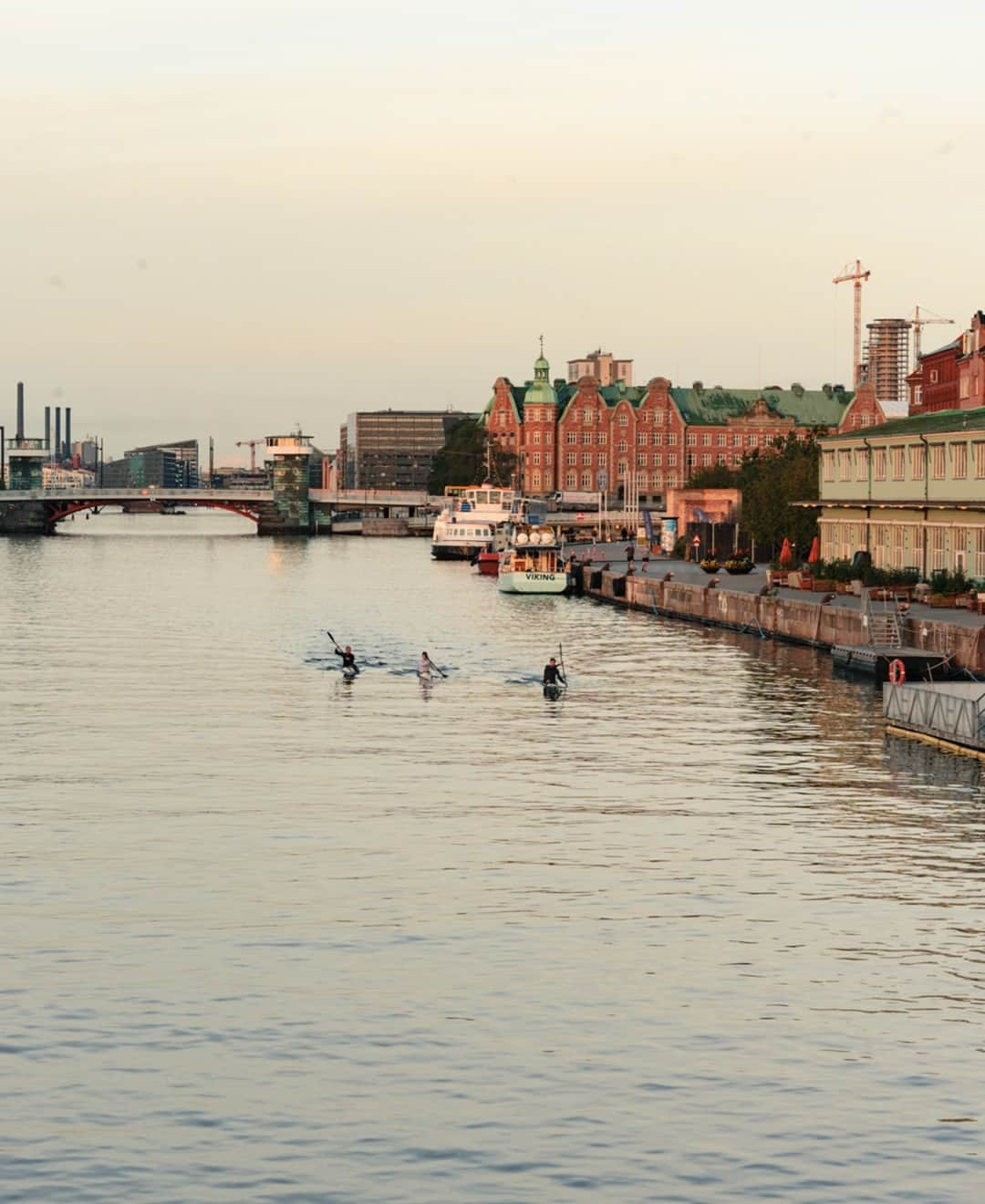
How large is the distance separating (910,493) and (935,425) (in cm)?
413

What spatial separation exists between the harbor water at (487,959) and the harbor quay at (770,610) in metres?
10.3

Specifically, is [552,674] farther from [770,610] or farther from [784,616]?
[770,610]

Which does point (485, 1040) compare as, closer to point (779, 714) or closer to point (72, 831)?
point (72, 831)

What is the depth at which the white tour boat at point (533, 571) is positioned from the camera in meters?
149

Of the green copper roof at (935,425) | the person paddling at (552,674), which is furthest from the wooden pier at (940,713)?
the green copper roof at (935,425)

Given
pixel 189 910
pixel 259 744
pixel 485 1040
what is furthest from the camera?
pixel 259 744

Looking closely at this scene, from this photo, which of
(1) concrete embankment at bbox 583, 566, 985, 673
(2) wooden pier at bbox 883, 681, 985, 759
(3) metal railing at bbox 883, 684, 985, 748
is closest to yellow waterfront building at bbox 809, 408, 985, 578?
(1) concrete embankment at bbox 583, 566, 985, 673

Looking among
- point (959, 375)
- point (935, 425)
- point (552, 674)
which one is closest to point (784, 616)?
point (935, 425)

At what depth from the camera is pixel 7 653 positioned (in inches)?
3794

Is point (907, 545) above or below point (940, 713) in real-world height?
above

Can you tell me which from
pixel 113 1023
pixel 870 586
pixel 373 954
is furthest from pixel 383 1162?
pixel 870 586

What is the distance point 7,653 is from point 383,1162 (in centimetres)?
7576

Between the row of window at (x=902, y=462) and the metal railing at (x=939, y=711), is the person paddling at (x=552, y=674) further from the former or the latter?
the row of window at (x=902, y=462)

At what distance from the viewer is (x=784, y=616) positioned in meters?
103
